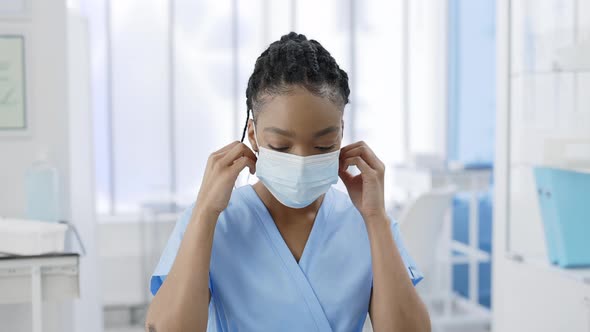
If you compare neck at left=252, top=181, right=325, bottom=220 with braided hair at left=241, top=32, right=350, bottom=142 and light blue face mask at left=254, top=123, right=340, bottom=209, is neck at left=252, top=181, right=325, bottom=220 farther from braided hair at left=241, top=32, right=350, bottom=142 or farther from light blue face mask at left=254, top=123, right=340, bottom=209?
braided hair at left=241, top=32, right=350, bottom=142

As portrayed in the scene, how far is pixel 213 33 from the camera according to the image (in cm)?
445

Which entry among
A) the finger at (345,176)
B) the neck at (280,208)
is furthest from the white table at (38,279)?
the finger at (345,176)

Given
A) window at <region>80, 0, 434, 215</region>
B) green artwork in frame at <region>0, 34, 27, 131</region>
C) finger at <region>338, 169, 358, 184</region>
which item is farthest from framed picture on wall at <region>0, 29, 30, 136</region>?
window at <region>80, 0, 434, 215</region>

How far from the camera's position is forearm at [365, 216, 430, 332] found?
1.16 metres

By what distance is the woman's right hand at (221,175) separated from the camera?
3.75ft

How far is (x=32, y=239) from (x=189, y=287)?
106 cm

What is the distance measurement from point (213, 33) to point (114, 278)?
1.59 m

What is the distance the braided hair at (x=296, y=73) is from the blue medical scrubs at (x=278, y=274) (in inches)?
8.2

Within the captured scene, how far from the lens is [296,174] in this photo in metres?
1.13

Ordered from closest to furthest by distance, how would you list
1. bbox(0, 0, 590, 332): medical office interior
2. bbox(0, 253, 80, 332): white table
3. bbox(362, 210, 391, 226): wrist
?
bbox(362, 210, 391, 226): wrist → bbox(0, 253, 80, 332): white table → bbox(0, 0, 590, 332): medical office interior

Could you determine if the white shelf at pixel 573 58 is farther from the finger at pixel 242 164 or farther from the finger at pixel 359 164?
the finger at pixel 242 164

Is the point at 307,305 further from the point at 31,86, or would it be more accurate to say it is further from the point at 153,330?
the point at 31,86

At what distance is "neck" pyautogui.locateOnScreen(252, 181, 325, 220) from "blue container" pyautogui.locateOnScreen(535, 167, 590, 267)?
1040mm

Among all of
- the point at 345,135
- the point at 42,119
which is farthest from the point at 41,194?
the point at 345,135
